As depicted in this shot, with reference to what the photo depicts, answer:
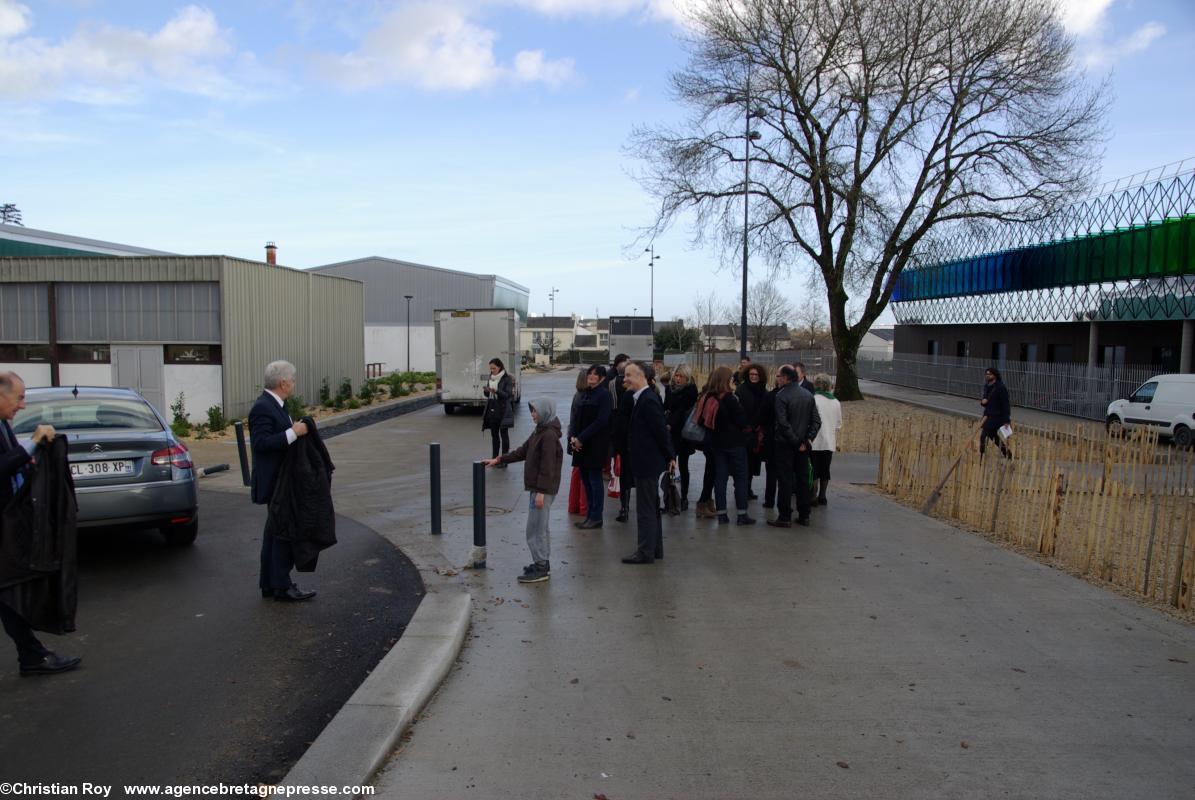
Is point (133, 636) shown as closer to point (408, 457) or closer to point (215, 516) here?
point (215, 516)

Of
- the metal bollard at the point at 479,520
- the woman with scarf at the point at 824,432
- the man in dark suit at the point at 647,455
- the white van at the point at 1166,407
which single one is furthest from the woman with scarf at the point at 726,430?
the white van at the point at 1166,407

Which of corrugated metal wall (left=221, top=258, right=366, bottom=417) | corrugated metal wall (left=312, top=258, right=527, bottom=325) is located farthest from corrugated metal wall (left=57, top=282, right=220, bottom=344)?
corrugated metal wall (left=312, top=258, right=527, bottom=325)

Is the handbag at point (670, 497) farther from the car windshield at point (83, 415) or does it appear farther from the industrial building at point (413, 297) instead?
the industrial building at point (413, 297)

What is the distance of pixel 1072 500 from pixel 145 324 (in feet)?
66.0

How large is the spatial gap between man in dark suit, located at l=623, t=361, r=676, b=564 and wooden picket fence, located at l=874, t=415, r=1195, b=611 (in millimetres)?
3596

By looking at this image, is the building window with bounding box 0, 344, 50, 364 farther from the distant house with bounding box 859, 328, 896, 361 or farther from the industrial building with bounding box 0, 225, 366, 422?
the distant house with bounding box 859, 328, 896, 361

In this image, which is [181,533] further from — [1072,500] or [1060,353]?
[1060,353]

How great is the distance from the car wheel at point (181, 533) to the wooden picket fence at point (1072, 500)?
7817mm

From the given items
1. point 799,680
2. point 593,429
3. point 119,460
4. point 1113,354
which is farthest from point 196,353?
point 1113,354

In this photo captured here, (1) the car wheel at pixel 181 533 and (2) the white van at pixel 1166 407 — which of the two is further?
(2) the white van at pixel 1166 407

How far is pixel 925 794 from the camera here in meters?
3.57

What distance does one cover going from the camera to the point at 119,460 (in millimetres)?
7332

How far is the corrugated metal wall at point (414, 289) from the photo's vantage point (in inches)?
2095

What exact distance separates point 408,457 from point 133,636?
9664mm
